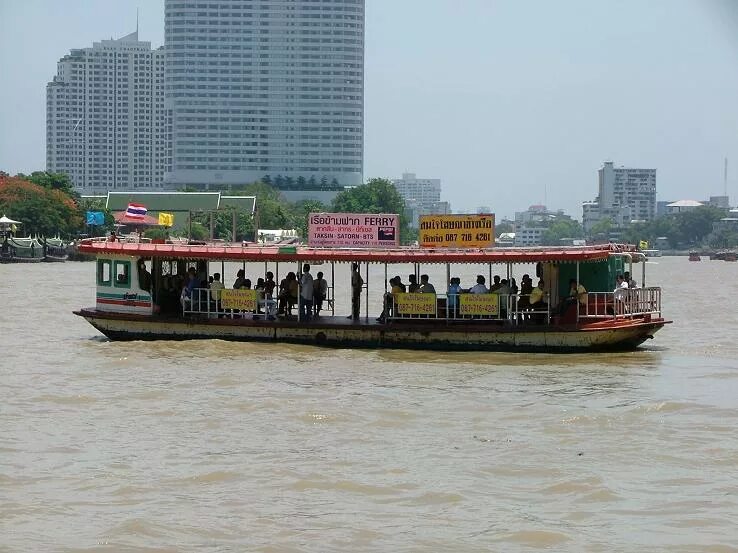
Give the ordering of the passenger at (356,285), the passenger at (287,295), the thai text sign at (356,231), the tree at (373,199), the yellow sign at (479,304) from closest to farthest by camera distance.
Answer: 1. the yellow sign at (479,304)
2. the thai text sign at (356,231)
3. the passenger at (356,285)
4. the passenger at (287,295)
5. the tree at (373,199)

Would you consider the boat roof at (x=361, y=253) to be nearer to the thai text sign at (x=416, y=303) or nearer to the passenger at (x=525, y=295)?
the passenger at (x=525, y=295)

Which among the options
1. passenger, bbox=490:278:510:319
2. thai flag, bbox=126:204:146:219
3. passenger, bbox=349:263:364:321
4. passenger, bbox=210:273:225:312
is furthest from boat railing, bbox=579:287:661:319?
thai flag, bbox=126:204:146:219

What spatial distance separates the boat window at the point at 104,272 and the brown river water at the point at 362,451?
1.57 metres

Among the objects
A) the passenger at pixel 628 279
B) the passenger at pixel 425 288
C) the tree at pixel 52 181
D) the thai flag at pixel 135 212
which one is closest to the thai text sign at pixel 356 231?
the passenger at pixel 425 288

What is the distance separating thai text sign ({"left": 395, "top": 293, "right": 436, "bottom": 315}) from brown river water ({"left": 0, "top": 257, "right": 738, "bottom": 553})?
929mm

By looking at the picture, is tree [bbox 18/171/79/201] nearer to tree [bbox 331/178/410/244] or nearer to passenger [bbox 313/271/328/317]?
tree [bbox 331/178/410/244]

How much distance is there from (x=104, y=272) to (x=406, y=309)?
5966mm

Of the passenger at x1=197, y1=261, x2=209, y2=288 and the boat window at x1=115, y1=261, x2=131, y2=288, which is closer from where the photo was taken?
the boat window at x1=115, y1=261, x2=131, y2=288

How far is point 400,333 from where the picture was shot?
75.0 ft

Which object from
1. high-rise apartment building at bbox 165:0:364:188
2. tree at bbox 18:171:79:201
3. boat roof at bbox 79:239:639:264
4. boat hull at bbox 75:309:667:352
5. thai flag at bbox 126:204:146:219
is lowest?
boat hull at bbox 75:309:667:352

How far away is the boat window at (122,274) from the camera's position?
2439 centimetres

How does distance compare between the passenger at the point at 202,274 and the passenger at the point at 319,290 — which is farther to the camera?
the passenger at the point at 202,274

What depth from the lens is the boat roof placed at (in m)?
22.3

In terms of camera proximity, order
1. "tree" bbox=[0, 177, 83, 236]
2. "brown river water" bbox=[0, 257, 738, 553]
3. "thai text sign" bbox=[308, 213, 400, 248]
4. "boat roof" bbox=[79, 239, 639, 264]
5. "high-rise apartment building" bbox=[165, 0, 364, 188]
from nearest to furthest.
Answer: "brown river water" bbox=[0, 257, 738, 553] → "boat roof" bbox=[79, 239, 639, 264] → "thai text sign" bbox=[308, 213, 400, 248] → "tree" bbox=[0, 177, 83, 236] → "high-rise apartment building" bbox=[165, 0, 364, 188]
